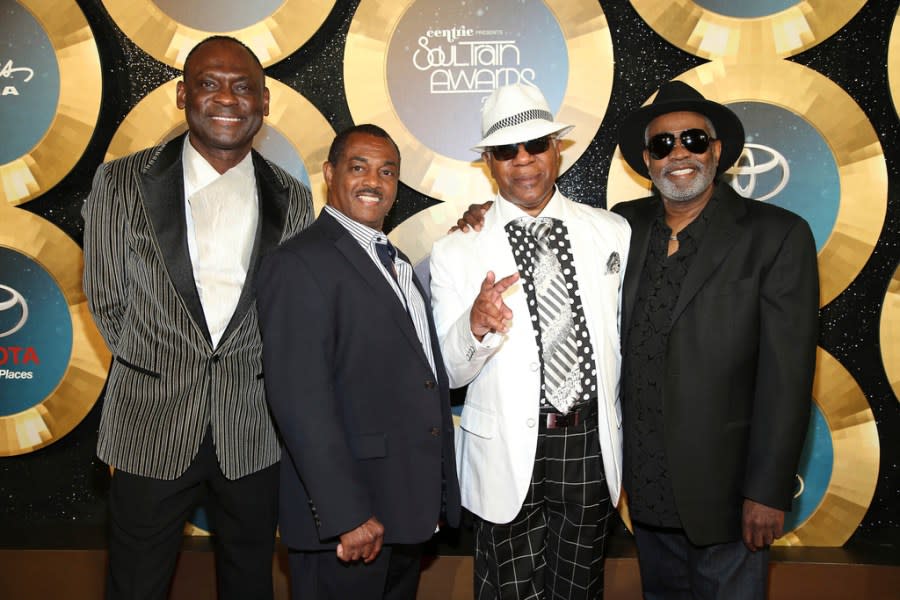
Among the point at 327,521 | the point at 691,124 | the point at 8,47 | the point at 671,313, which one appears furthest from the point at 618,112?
the point at 8,47

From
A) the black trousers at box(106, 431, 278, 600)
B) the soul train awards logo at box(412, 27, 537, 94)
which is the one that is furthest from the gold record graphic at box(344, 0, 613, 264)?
the black trousers at box(106, 431, 278, 600)

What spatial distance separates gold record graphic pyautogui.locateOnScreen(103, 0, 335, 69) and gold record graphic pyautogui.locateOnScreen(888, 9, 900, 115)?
223cm

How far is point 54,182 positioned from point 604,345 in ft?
7.78

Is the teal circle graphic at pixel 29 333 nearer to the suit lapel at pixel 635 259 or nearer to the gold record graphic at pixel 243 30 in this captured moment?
the gold record graphic at pixel 243 30

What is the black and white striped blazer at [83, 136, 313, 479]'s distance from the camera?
199 cm

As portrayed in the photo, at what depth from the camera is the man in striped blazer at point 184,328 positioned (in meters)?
2.00

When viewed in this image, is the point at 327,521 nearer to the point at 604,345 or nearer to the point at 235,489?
the point at 235,489

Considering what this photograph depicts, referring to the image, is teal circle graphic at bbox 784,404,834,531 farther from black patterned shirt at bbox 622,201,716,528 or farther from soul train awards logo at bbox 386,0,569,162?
soul train awards logo at bbox 386,0,569,162

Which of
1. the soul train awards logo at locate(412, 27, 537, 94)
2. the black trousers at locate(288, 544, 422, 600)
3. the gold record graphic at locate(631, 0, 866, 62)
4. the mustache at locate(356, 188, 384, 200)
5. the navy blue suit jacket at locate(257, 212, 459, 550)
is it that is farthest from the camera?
the soul train awards logo at locate(412, 27, 537, 94)

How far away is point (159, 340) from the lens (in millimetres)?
2006

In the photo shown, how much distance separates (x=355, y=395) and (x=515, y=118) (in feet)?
3.28

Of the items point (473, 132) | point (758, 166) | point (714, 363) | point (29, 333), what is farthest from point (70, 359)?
point (758, 166)

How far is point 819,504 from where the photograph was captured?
289 cm

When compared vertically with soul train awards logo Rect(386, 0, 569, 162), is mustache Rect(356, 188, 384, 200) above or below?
below
